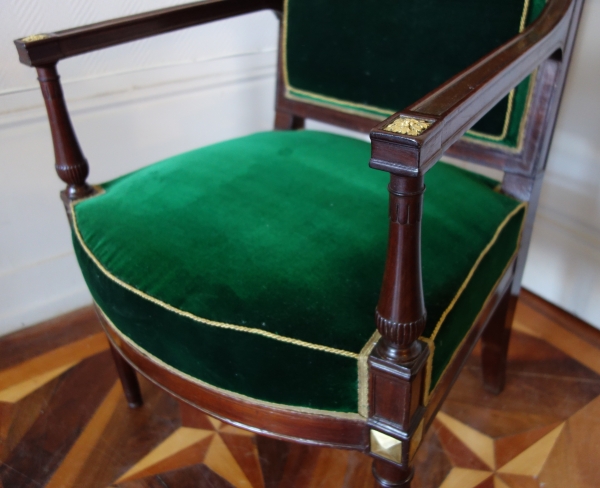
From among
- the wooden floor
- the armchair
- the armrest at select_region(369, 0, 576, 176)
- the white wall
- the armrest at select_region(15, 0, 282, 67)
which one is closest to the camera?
the armrest at select_region(369, 0, 576, 176)

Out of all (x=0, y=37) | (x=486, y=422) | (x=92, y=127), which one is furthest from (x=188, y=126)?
(x=486, y=422)

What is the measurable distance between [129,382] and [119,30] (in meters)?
0.55

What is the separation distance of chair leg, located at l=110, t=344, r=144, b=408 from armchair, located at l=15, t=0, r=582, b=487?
0.05 feet

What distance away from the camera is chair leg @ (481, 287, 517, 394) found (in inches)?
31.5

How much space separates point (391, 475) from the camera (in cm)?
52

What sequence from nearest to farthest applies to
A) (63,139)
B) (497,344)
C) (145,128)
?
(63,139) → (497,344) → (145,128)

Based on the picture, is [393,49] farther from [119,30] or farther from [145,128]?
[145,128]

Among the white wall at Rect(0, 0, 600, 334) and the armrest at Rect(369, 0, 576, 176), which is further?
the white wall at Rect(0, 0, 600, 334)

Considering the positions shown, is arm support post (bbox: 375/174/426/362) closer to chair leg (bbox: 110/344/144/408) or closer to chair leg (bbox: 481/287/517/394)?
chair leg (bbox: 481/287/517/394)

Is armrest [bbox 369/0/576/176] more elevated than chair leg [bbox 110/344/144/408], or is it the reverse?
armrest [bbox 369/0/576/176]

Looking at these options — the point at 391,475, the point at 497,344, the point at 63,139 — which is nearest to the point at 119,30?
the point at 63,139

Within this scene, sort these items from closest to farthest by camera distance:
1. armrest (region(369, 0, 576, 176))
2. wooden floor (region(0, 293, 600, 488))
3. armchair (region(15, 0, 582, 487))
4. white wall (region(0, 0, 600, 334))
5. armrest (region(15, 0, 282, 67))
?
armrest (region(369, 0, 576, 176)) < armchair (region(15, 0, 582, 487)) < armrest (region(15, 0, 282, 67)) < wooden floor (region(0, 293, 600, 488)) < white wall (region(0, 0, 600, 334))

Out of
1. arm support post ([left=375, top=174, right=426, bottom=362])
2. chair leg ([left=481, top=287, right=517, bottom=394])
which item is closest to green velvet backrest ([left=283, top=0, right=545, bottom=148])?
chair leg ([left=481, top=287, right=517, bottom=394])

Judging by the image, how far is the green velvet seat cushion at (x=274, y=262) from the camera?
1.59 feet
